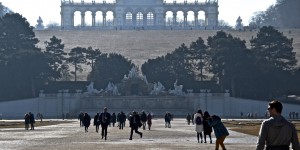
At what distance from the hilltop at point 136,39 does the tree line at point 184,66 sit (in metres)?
16.1

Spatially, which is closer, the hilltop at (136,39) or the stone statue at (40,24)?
the hilltop at (136,39)

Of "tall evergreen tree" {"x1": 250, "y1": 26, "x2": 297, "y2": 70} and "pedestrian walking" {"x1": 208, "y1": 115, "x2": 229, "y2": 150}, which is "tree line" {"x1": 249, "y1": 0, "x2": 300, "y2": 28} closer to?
"tall evergreen tree" {"x1": 250, "y1": 26, "x2": 297, "y2": 70}

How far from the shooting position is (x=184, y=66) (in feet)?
302

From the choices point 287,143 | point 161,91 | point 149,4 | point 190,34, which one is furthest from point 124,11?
point 287,143

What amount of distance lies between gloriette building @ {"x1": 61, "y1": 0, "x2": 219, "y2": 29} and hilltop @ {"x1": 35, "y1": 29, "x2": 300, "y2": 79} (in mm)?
16662

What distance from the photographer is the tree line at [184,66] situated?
87.2m

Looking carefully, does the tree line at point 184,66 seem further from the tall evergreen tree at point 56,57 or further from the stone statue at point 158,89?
the stone statue at point 158,89

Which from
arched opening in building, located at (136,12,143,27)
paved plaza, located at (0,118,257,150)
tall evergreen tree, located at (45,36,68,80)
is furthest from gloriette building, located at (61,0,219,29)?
paved plaza, located at (0,118,257,150)

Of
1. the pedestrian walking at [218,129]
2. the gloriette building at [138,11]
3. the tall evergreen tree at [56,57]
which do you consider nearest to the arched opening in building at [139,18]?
the gloriette building at [138,11]

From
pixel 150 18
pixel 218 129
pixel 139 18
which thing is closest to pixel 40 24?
pixel 139 18

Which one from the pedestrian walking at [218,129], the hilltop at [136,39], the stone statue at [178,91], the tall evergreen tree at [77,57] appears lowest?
the stone statue at [178,91]

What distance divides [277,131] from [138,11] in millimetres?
146713

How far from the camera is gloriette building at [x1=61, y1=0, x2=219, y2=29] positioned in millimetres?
154113

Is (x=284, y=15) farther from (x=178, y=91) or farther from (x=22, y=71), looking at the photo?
(x=22, y=71)
